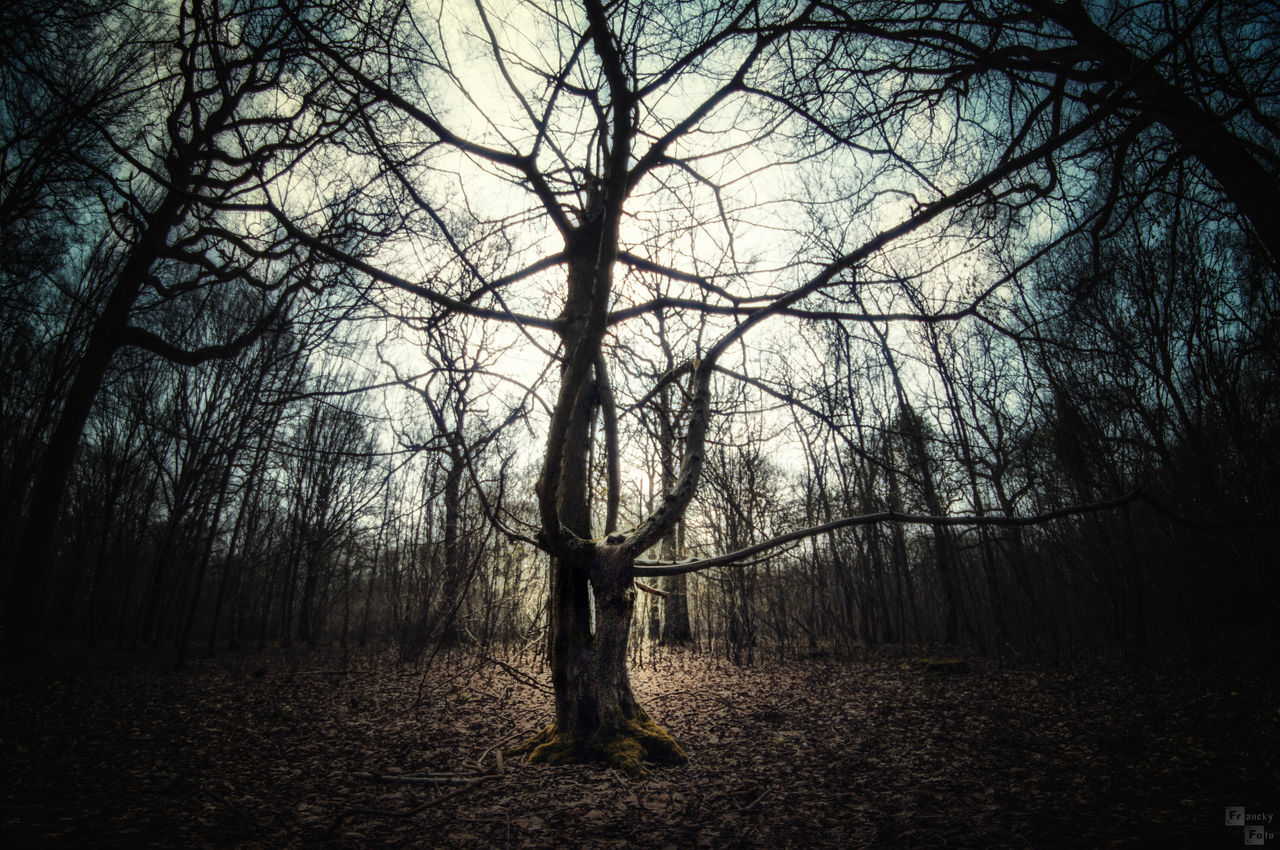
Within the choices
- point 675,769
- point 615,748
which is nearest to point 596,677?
point 615,748

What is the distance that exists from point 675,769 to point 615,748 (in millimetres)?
478

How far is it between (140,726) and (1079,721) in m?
9.16

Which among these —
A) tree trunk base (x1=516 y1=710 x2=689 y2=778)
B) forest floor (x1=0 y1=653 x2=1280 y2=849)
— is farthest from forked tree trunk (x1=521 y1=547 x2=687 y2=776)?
forest floor (x1=0 y1=653 x2=1280 y2=849)

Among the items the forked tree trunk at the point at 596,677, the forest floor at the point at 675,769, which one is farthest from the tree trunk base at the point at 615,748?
the forest floor at the point at 675,769

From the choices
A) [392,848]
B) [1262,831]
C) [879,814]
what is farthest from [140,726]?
[1262,831]

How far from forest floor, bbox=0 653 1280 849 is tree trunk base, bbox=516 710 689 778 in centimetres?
10

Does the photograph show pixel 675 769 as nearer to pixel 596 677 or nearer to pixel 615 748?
pixel 615 748

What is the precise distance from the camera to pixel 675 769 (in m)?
3.45

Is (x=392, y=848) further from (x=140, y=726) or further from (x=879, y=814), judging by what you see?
(x=140, y=726)

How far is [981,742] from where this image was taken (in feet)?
14.2

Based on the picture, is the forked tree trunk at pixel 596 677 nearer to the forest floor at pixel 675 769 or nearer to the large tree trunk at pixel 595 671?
the large tree trunk at pixel 595 671

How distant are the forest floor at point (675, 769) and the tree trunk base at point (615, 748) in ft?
0.34

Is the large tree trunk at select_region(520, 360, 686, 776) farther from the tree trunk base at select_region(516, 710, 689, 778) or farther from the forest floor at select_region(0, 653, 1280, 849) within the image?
the forest floor at select_region(0, 653, 1280, 849)

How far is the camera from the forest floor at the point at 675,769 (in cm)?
260
